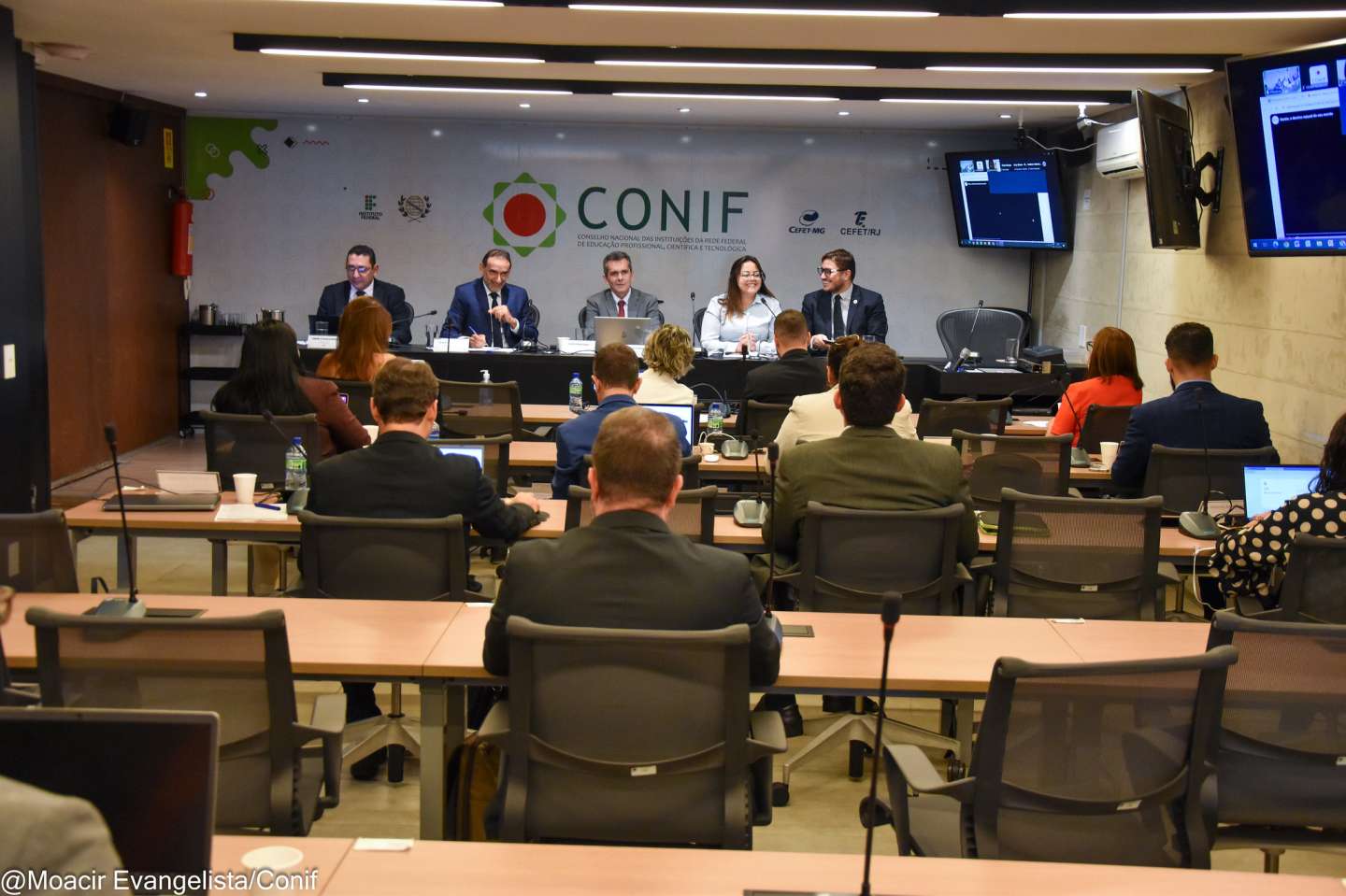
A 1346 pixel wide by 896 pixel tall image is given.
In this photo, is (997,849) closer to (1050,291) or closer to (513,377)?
(513,377)

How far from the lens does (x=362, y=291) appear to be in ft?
34.3

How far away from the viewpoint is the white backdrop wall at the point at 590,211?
38.4 ft

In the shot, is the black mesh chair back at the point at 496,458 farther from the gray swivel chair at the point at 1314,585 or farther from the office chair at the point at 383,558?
the gray swivel chair at the point at 1314,585

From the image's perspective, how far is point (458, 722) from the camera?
3305 millimetres

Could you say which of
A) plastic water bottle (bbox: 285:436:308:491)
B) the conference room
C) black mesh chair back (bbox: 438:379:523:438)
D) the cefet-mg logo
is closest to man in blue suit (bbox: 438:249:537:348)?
the conference room

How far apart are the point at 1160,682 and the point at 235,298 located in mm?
10633

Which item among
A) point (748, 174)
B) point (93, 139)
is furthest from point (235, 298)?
point (748, 174)

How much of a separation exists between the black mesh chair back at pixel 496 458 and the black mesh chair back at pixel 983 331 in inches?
250

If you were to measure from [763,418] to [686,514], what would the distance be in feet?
8.35

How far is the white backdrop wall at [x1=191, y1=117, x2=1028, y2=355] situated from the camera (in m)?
11.7

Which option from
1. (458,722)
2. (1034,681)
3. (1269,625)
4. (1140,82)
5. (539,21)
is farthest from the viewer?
(1140,82)

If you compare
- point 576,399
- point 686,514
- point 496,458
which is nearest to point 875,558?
point 686,514

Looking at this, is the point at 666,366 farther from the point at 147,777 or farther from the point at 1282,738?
the point at 147,777

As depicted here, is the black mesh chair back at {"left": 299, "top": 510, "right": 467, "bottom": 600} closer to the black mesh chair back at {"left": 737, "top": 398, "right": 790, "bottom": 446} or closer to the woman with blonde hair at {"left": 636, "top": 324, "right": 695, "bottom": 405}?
the woman with blonde hair at {"left": 636, "top": 324, "right": 695, "bottom": 405}
